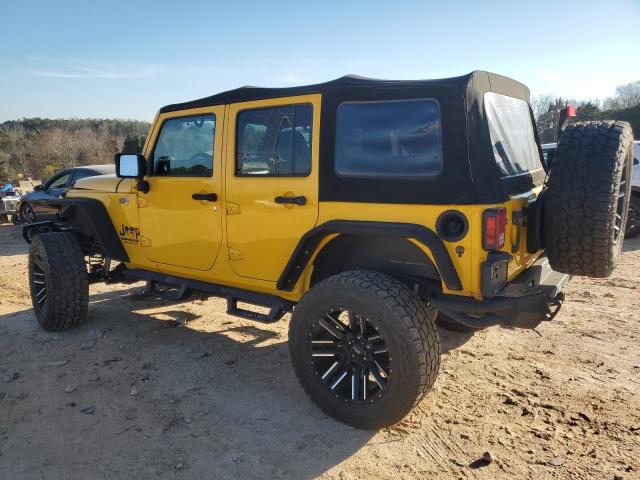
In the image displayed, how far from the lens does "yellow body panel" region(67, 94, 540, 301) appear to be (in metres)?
2.75

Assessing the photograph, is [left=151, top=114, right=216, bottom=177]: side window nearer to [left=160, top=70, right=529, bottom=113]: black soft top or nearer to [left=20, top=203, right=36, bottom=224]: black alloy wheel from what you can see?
[left=160, top=70, right=529, bottom=113]: black soft top

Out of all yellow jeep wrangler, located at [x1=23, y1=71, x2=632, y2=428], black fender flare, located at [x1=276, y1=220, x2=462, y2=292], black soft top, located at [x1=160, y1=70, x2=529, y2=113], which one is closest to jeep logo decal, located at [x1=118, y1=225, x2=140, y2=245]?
yellow jeep wrangler, located at [x1=23, y1=71, x2=632, y2=428]

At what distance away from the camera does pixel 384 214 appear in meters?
2.84

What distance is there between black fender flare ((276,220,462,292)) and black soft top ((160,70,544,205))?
154 millimetres

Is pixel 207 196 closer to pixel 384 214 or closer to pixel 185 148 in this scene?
pixel 185 148

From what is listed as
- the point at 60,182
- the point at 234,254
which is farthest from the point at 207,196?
the point at 60,182

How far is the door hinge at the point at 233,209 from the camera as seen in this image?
3479 mm

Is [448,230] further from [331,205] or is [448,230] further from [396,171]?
[331,205]

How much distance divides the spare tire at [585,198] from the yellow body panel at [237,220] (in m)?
0.21

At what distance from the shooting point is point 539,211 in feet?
9.52

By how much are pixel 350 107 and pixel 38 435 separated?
2.77 meters

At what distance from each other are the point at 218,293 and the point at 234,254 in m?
0.42

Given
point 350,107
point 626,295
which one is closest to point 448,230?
point 350,107

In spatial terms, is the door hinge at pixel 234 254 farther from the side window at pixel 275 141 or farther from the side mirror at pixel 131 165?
the side mirror at pixel 131 165
